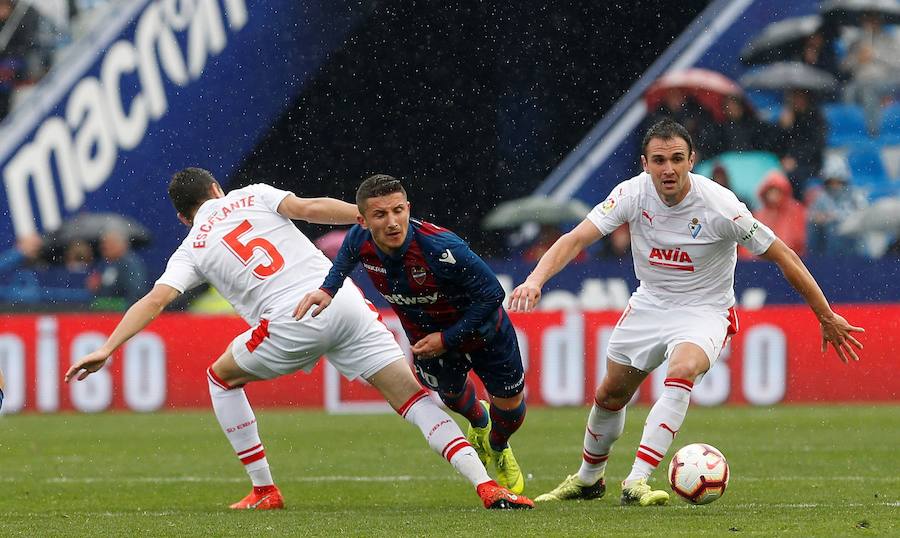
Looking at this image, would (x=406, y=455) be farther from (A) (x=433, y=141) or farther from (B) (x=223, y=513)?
(A) (x=433, y=141)

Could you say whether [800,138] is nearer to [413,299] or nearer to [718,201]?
[718,201]

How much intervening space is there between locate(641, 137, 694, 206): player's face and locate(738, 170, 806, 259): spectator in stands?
10423mm

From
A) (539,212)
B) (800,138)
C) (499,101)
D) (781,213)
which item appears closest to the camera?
(781,213)

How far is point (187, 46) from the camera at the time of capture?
21.5 metres

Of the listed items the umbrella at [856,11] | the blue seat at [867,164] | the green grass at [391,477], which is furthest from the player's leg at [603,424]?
the umbrella at [856,11]

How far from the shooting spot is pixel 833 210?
61.7 ft

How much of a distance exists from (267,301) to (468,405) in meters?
1.40

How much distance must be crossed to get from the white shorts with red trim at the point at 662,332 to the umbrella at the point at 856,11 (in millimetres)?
13346

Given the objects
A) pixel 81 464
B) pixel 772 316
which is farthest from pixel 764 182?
pixel 81 464

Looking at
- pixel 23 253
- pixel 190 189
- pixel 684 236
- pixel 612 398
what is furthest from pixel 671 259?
pixel 23 253

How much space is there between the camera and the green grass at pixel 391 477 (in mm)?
7160

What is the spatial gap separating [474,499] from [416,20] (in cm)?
1418

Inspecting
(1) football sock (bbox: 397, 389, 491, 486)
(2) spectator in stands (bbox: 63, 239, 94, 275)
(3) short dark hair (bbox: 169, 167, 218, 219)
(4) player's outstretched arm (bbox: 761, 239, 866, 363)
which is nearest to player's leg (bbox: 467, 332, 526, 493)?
(1) football sock (bbox: 397, 389, 491, 486)

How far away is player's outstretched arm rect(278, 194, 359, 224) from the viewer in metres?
8.12
